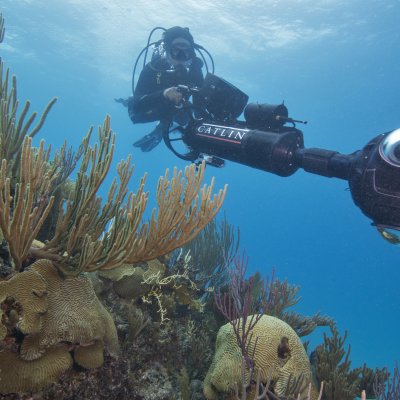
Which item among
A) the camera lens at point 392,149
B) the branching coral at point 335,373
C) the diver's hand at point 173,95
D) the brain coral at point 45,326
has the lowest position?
the brain coral at point 45,326

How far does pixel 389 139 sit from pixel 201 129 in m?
3.04

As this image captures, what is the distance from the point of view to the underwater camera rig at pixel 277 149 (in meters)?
2.89

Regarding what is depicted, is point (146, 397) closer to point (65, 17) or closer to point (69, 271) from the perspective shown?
point (69, 271)

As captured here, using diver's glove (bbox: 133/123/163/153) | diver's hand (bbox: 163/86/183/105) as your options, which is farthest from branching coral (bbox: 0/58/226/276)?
diver's glove (bbox: 133/123/163/153)

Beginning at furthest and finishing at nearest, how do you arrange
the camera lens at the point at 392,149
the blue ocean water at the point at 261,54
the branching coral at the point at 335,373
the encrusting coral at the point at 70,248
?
the blue ocean water at the point at 261,54, the branching coral at the point at 335,373, the camera lens at the point at 392,149, the encrusting coral at the point at 70,248

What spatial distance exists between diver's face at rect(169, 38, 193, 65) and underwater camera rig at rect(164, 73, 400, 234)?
2.23 metres

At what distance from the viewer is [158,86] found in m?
7.60

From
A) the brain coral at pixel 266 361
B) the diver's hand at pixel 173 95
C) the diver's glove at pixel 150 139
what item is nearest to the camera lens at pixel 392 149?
the brain coral at pixel 266 361

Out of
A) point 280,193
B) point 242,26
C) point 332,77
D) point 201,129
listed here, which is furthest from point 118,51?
point 280,193

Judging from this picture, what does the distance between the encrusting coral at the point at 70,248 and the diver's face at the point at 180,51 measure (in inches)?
195

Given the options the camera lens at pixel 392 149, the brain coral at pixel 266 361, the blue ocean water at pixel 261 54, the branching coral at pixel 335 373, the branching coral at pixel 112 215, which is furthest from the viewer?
the blue ocean water at pixel 261 54

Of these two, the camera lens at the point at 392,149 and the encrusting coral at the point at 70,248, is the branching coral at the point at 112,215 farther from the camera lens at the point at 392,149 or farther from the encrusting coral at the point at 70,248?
the camera lens at the point at 392,149

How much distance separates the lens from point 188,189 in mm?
2838

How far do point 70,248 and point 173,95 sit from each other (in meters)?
3.77
